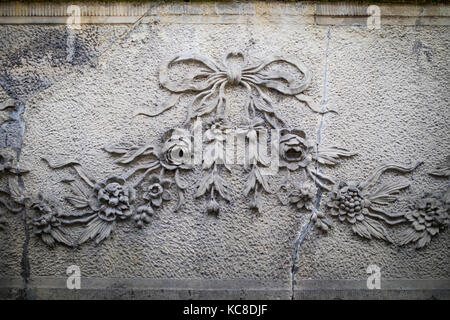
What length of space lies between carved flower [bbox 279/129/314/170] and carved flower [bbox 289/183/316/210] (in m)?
0.10

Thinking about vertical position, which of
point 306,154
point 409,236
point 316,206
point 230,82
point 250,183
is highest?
point 230,82

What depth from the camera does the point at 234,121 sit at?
2305 mm

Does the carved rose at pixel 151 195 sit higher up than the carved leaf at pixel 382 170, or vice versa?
the carved leaf at pixel 382 170

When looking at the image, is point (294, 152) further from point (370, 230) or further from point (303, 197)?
A: point (370, 230)

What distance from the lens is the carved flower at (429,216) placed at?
2.21 meters

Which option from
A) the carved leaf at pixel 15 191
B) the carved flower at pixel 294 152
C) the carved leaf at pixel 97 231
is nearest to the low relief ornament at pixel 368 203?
the carved flower at pixel 294 152

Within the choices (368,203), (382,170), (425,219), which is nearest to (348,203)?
(368,203)

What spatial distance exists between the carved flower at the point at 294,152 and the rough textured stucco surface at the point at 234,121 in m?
0.08

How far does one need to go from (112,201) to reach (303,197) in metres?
0.80

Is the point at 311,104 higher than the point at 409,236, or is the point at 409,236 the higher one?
the point at 311,104

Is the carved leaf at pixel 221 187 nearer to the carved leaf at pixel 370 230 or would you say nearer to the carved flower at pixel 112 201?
the carved flower at pixel 112 201

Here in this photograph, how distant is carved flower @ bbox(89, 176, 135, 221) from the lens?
219 centimetres
